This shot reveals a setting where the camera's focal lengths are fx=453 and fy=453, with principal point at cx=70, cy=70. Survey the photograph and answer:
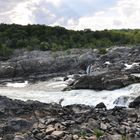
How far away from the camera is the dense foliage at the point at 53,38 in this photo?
10306 cm

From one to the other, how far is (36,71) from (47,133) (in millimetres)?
50698

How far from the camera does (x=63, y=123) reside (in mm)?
31016

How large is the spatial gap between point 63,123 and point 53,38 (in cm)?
7981

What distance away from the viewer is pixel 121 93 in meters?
48.6

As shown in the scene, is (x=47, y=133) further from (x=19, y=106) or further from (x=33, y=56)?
(x=33, y=56)

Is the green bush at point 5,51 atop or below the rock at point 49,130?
atop

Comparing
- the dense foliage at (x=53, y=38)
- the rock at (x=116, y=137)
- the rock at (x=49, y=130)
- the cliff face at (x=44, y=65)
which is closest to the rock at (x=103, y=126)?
the rock at (x=116, y=137)

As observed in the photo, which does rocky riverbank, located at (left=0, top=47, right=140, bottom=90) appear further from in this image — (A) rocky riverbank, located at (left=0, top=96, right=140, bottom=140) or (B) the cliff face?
(A) rocky riverbank, located at (left=0, top=96, right=140, bottom=140)

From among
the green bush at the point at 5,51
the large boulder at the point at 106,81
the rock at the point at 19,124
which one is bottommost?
the rock at the point at 19,124

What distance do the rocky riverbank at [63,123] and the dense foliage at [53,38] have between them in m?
61.5

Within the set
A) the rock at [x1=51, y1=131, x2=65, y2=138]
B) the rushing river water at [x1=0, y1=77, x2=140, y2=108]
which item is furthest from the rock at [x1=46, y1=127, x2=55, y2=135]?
the rushing river water at [x1=0, y1=77, x2=140, y2=108]

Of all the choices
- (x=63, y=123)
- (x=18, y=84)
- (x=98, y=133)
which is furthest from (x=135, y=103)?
(x=18, y=84)

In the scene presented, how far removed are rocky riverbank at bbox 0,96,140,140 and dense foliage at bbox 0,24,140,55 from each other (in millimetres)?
61503

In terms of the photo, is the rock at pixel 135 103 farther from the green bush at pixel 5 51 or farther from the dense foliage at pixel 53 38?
the dense foliage at pixel 53 38
